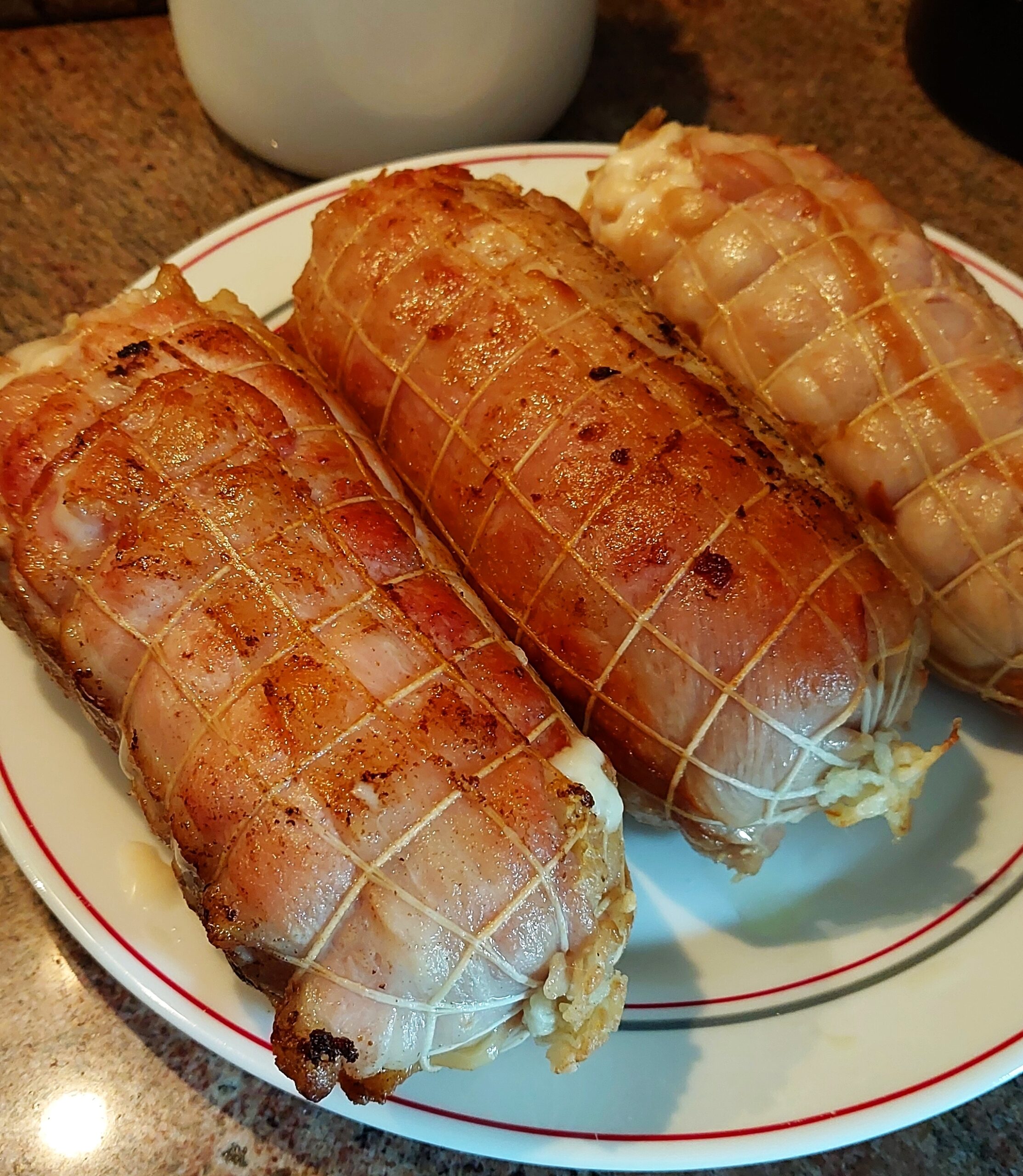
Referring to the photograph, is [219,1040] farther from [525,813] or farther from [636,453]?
[636,453]

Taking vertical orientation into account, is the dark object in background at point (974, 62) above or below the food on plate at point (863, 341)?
above

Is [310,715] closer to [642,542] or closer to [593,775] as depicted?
[593,775]

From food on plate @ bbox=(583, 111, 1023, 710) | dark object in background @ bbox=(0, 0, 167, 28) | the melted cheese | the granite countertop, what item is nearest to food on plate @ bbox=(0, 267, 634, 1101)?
the melted cheese

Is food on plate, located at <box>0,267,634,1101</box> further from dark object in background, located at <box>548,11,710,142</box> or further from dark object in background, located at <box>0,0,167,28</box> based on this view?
dark object in background, located at <box>0,0,167,28</box>

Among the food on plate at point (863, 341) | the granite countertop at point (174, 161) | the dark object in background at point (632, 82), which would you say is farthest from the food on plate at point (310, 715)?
the dark object in background at point (632, 82)

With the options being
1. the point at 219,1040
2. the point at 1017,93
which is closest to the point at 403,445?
the point at 219,1040

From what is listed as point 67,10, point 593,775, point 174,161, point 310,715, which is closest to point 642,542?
point 593,775

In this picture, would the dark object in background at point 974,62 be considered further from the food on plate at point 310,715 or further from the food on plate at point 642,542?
the food on plate at point 310,715
